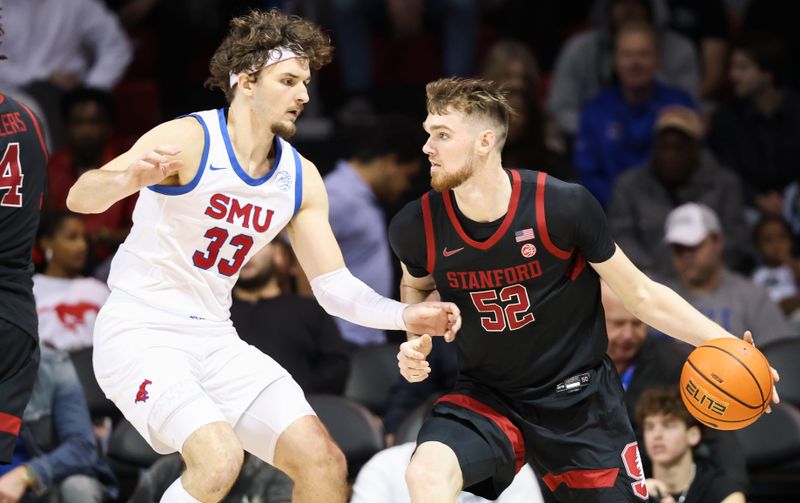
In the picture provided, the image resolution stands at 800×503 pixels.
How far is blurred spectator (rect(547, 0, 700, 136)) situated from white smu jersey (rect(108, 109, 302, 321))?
16.6ft

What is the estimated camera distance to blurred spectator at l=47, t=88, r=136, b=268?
8930 mm

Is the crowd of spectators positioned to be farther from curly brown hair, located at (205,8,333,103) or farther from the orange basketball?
curly brown hair, located at (205,8,333,103)

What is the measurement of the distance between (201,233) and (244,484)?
5.55 feet

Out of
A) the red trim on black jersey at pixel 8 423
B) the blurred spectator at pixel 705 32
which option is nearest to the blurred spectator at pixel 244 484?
the red trim on black jersey at pixel 8 423

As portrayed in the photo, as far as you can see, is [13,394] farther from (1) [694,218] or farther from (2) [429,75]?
(2) [429,75]

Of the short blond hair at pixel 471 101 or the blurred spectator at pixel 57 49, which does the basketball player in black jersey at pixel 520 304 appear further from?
the blurred spectator at pixel 57 49

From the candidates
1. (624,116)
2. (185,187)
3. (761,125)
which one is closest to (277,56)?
(185,187)

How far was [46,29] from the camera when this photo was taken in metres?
9.91

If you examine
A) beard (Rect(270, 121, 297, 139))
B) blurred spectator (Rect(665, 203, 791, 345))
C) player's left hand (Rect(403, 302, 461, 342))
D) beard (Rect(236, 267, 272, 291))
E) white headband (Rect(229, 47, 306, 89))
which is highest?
white headband (Rect(229, 47, 306, 89))

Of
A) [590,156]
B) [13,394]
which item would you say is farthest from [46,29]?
[13,394]

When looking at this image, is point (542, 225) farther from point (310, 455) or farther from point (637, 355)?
point (637, 355)

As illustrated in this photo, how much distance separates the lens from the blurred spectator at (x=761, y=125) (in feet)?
31.2

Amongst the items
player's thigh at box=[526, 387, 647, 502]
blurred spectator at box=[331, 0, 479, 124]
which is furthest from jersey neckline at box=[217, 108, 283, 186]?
blurred spectator at box=[331, 0, 479, 124]

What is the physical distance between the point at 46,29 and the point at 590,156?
4.23 m
